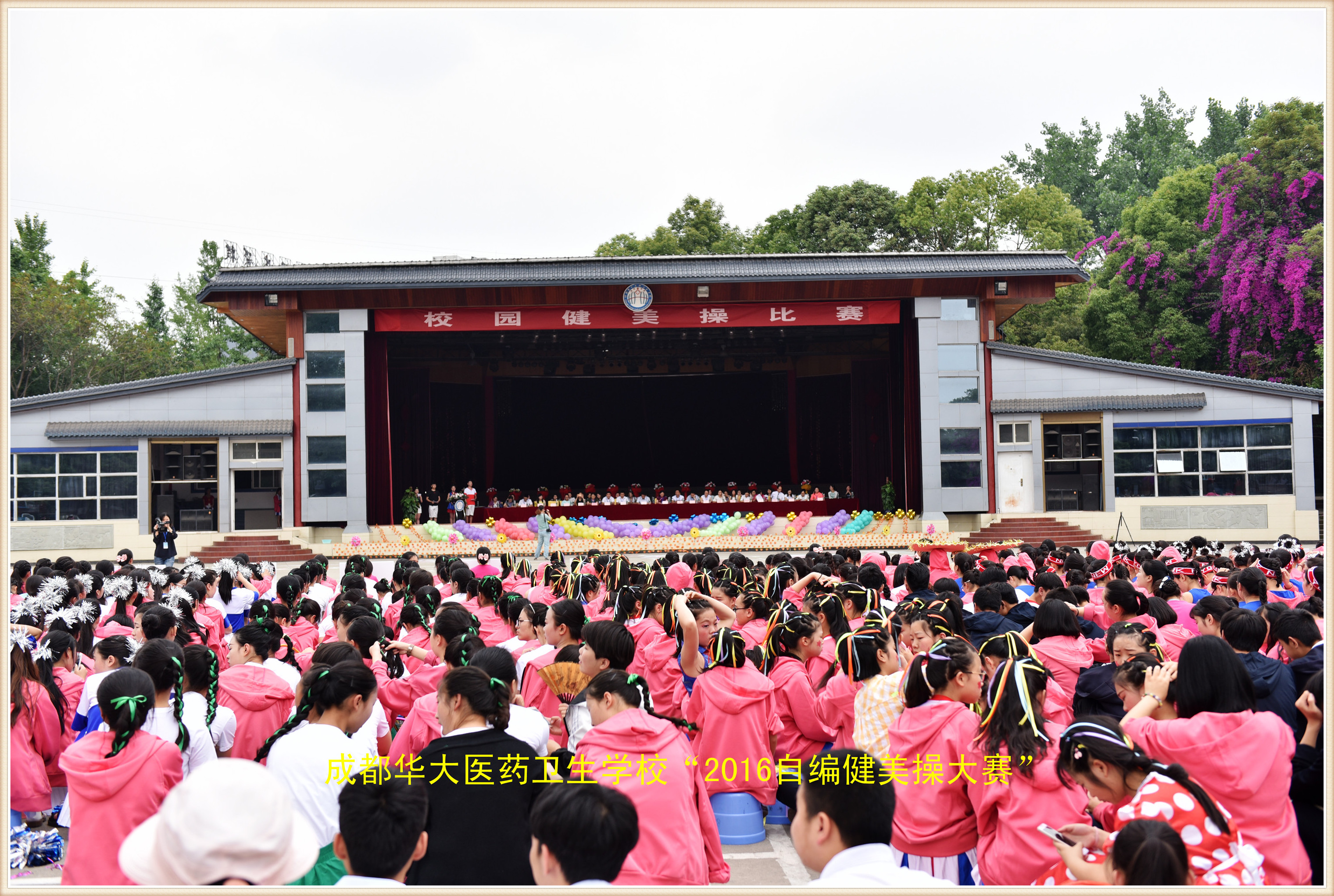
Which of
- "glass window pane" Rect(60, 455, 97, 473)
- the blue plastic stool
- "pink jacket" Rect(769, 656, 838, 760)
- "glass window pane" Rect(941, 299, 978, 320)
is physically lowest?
the blue plastic stool

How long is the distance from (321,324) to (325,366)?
85cm

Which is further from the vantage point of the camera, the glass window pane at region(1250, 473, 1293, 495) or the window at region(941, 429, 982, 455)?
the window at region(941, 429, 982, 455)

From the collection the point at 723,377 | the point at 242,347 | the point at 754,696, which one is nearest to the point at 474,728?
the point at 754,696

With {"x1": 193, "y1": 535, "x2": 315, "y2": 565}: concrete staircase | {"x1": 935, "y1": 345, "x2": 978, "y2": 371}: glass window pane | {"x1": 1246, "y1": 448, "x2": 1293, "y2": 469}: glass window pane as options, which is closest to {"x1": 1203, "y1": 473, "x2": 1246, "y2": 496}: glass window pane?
{"x1": 1246, "y1": 448, "x2": 1293, "y2": 469}: glass window pane

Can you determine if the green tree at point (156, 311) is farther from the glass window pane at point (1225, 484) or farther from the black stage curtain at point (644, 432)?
the glass window pane at point (1225, 484)

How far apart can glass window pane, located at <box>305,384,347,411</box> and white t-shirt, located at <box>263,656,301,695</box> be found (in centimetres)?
1601

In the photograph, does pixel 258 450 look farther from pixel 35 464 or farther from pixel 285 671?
pixel 285 671

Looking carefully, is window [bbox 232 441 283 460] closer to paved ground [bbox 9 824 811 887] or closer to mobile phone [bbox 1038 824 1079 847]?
paved ground [bbox 9 824 811 887]

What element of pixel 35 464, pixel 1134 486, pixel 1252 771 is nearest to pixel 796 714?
pixel 1252 771

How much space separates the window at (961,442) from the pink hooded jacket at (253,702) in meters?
17.6

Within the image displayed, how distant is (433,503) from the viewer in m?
22.5

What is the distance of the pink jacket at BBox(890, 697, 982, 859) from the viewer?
3340 millimetres

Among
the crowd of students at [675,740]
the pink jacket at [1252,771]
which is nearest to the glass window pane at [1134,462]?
the crowd of students at [675,740]

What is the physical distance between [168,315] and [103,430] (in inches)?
1060
